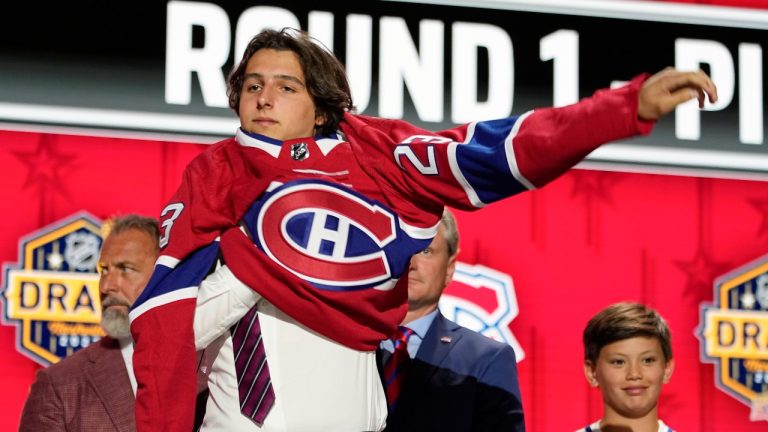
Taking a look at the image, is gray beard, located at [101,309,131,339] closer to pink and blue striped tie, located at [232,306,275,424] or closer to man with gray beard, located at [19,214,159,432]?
man with gray beard, located at [19,214,159,432]

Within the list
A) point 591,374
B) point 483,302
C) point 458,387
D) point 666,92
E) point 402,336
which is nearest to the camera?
point 666,92

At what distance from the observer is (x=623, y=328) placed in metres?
2.84

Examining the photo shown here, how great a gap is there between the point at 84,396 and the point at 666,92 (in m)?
1.74

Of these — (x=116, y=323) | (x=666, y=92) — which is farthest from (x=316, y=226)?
(x=116, y=323)

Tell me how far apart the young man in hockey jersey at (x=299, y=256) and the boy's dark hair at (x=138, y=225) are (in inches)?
43.3

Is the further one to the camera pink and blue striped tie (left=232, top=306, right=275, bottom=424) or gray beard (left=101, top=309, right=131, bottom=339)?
gray beard (left=101, top=309, right=131, bottom=339)

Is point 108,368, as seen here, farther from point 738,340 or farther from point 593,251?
point 738,340

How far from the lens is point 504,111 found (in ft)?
11.4

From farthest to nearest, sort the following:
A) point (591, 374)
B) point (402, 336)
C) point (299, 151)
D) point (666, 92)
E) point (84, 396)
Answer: point (591, 374) → point (84, 396) → point (402, 336) → point (299, 151) → point (666, 92)

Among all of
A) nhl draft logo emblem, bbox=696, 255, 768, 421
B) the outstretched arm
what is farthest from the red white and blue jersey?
nhl draft logo emblem, bbox=696, 255, 768, 421

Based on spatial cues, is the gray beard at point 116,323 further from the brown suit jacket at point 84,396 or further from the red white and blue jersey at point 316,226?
the red white and blue jersey at point 316,226

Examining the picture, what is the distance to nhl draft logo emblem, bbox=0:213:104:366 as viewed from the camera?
3160mm

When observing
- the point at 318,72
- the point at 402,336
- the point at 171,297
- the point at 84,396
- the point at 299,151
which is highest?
the point at 318,72

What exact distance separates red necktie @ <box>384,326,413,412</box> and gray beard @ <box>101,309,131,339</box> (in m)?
0.70
